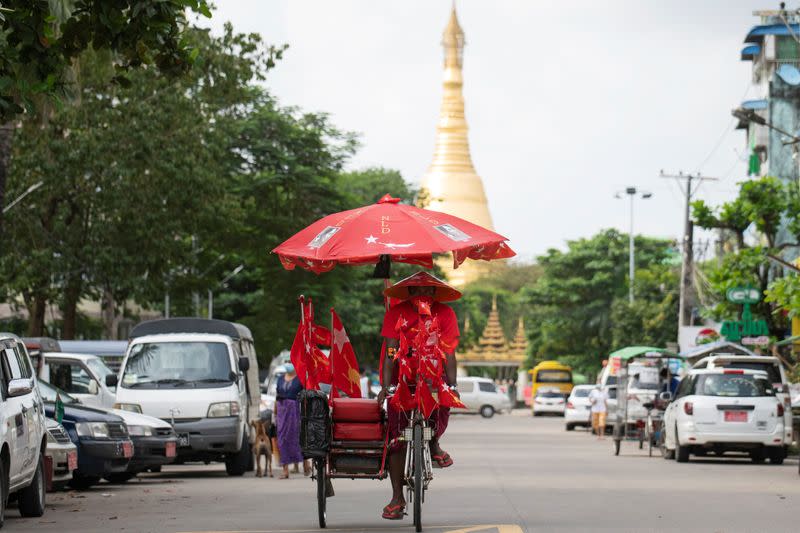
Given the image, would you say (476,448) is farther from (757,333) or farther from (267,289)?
(267,289)

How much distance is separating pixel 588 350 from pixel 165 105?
49321mm

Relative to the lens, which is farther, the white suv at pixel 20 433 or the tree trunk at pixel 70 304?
the tree trunk at pixel 70 304

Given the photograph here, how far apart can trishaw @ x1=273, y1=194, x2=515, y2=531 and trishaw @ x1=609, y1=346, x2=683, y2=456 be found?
1625cm

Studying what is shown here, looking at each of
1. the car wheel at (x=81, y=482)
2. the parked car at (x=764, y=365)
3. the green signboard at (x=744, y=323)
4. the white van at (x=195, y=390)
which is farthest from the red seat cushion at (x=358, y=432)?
the green signboard at (x=744, y=323)

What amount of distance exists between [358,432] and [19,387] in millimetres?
2977

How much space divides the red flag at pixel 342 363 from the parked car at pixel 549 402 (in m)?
56.5

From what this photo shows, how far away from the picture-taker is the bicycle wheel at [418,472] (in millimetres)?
11938

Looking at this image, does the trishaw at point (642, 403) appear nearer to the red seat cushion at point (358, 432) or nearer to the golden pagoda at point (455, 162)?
the red seat cushion at point (358, 432)

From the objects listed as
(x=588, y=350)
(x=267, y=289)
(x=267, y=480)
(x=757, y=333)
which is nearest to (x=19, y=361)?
(x=267, y=480)

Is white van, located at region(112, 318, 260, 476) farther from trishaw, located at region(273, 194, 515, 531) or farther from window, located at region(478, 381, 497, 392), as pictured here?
window, located at region(478, 381, 497, 392)

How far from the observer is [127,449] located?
18.5 meters

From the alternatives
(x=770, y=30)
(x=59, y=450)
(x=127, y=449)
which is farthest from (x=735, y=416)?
(x=770, y=30)

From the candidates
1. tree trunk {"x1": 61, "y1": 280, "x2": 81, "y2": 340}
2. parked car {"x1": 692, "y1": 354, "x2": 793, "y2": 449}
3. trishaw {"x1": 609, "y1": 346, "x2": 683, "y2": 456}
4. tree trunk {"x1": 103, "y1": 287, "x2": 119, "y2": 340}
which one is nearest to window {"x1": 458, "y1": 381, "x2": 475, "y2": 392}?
tree trunk {"x1": 103, "y1": 287, "x2": 119, "y2": 340}

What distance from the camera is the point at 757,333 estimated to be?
128 feet
